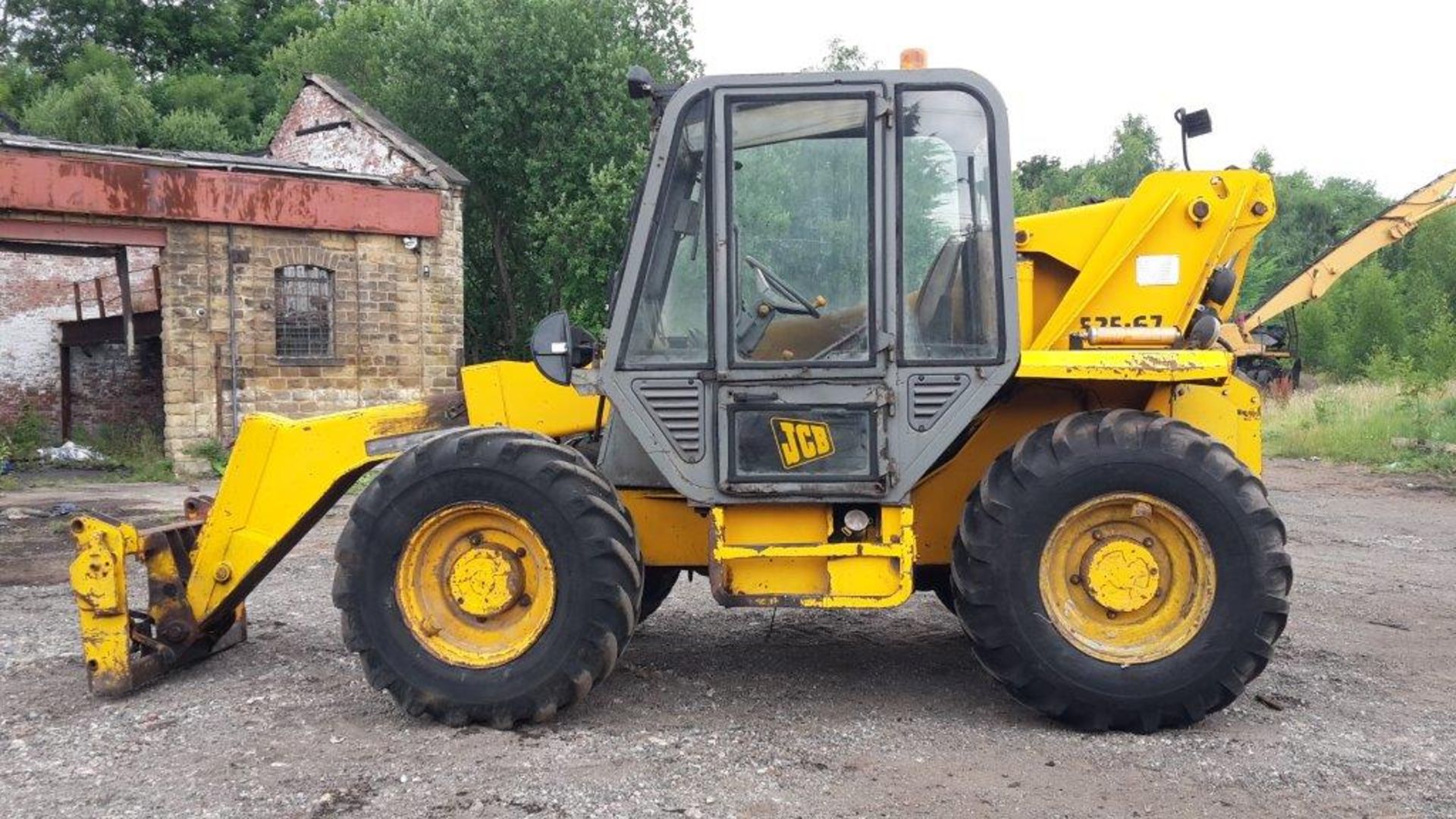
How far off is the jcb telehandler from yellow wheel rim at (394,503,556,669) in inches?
0.4

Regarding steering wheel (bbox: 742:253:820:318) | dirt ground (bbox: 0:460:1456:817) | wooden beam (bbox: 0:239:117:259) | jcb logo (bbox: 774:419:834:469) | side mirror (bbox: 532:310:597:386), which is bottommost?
dirt ground (bbox: 0:460:1456:817)

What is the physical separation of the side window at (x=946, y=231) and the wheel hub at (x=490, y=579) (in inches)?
70.0

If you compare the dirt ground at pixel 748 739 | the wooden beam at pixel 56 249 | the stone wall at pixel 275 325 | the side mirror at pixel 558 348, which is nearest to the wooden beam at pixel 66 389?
the wooden beam at pixel 56 249

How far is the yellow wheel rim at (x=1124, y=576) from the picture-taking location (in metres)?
4.55

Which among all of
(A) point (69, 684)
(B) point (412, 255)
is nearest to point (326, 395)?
(B) point (412, 255)

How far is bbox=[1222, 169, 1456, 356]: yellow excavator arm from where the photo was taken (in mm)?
10133

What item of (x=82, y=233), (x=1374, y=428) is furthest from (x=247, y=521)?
(x=1374, y=428)

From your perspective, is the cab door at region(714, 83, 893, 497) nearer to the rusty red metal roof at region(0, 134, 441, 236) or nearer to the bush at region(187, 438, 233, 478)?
the bush at region(187, 438, 233, 478)

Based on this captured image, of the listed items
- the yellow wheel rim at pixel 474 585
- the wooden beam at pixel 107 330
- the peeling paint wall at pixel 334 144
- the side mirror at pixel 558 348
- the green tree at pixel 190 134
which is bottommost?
the yellow wheel rim at pixel 474 585

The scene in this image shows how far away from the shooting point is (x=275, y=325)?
16797 mm

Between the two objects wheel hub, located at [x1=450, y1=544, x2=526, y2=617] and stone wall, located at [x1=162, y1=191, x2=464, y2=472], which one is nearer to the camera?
wheel hub, located at [x1=450, y1=544, x2=526, y2=617]

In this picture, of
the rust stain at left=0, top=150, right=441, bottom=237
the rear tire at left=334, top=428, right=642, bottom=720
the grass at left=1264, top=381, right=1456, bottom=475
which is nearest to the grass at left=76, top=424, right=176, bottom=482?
the rust stain at left=0, top=150, right=441, bottom=237

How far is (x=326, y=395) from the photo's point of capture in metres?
17.2

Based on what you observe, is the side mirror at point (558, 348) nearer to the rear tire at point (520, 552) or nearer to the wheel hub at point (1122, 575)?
the rear tire at point (520, 552)
